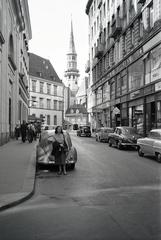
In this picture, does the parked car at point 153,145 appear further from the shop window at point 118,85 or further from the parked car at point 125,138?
the shop window at point 118,85

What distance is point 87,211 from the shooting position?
5824 mm

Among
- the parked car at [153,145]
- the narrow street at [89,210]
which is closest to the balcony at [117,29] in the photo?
the parked car at [153,145]

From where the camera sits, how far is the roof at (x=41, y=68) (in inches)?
3071

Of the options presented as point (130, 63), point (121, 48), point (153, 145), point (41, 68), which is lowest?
point (153, 145)

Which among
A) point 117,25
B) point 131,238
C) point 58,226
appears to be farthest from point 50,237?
point 117,25

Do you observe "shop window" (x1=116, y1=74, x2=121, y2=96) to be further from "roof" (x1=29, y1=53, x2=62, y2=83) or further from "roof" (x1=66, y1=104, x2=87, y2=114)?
"roof" (x1=66, y1=104, x2=87, y2=114)

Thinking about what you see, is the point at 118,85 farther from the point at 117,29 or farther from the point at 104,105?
the point at 104,105

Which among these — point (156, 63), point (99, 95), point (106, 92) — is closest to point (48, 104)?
point (99, 95)

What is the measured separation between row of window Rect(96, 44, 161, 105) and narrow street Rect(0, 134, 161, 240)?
15652mm

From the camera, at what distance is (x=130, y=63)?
1170 inches

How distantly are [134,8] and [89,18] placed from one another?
91.2ft

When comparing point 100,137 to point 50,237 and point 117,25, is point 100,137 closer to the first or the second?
point 117,25

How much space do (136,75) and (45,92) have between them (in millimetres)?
53661

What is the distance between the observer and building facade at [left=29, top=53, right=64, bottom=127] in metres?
76.8
